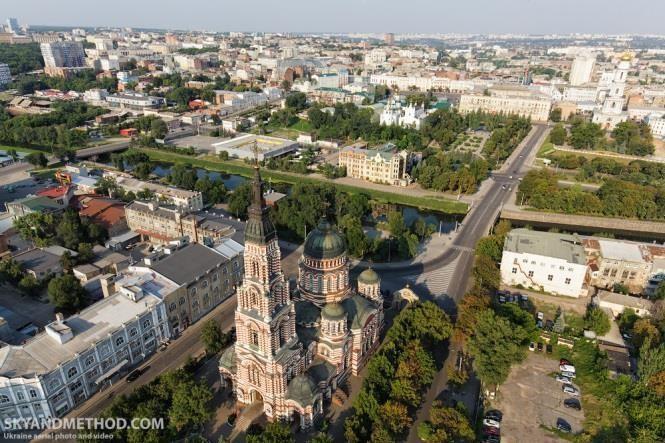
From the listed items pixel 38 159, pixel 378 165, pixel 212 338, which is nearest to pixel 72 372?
pixel 212 338

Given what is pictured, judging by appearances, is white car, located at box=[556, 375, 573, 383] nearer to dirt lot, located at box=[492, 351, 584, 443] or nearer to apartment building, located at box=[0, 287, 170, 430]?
dirt lot, located at box=[492, 351, 584, 443]

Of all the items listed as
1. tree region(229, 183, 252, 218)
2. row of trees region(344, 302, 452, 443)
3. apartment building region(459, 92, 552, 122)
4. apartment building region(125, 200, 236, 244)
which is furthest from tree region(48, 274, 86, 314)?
apartment building region(459, 92, 552, 122)

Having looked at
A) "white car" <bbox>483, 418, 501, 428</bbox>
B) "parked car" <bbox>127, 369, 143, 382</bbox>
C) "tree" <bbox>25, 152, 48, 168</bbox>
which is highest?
"tree" <bbox>25, 152, 48, 168</bbox>

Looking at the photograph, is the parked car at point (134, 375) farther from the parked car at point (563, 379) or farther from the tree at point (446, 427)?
the parked car at point (563, 379)

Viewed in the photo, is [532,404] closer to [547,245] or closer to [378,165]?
[547,245]

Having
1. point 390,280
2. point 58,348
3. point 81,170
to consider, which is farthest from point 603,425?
point 81,170

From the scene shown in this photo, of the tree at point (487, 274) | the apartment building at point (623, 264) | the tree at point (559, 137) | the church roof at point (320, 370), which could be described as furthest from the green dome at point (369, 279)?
the tree at point (559, 137)

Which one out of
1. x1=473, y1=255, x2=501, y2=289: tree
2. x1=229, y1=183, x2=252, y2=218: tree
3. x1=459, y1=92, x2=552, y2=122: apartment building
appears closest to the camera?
x1=473, y1=255, x2=501, y2=289: tree
